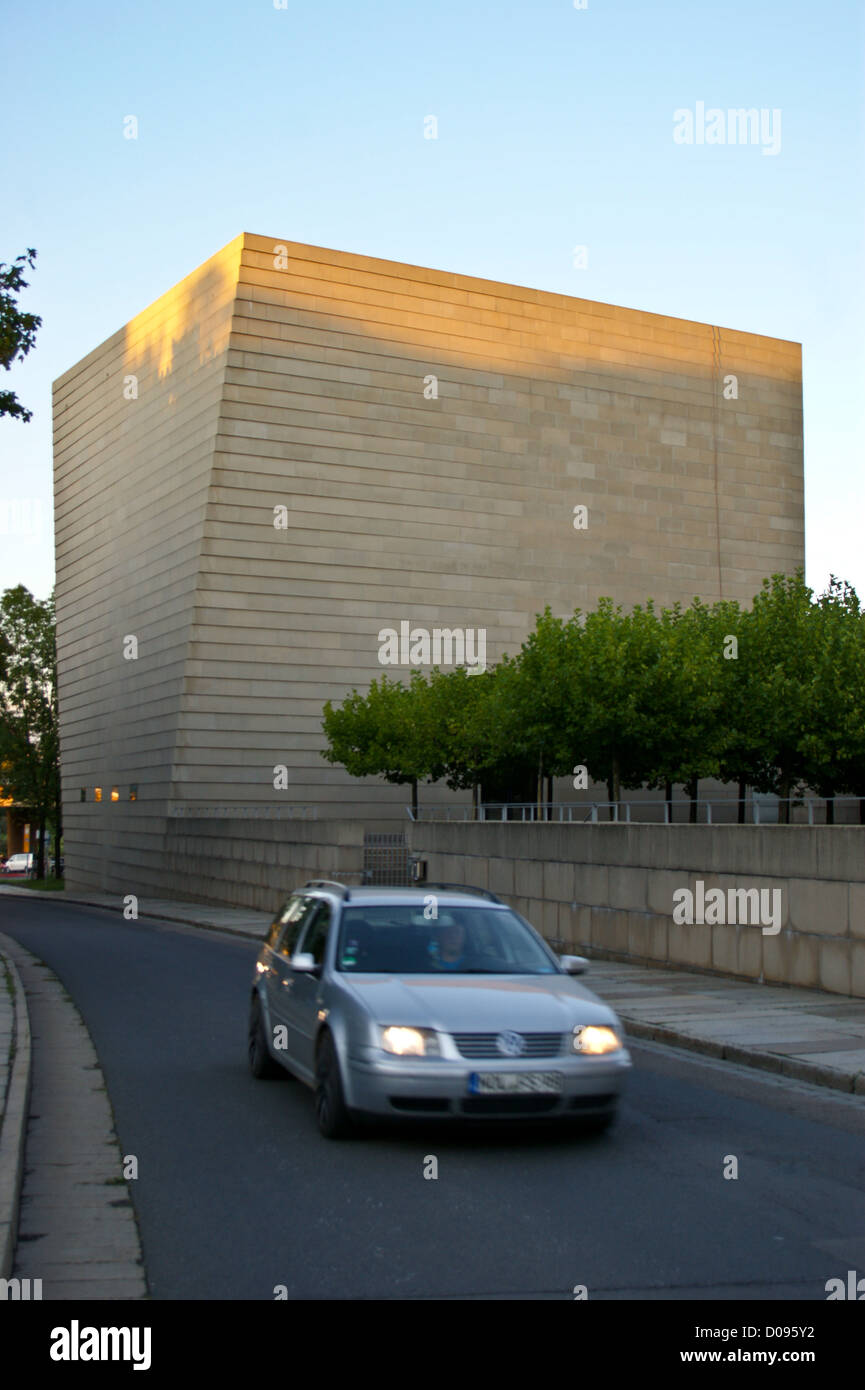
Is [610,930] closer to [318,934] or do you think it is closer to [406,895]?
[406,895]

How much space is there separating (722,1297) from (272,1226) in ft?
6.62

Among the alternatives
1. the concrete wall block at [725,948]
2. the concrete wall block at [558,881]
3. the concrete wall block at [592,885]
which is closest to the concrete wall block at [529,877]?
the concrete wall block at [558,881]

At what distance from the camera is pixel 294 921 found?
32.6 ft

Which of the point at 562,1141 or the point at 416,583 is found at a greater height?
the point at 416,583

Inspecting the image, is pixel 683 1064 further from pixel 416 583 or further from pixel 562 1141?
pixel 416 583

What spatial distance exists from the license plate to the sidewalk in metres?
3.23

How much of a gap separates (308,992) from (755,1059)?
13.1 feet

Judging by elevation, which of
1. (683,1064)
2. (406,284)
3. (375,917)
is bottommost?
(683,1064)

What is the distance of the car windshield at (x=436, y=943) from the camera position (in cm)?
854

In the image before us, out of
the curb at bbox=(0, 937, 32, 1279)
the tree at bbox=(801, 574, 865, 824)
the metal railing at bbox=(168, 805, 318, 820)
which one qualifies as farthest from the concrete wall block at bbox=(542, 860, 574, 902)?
the metal railing at bbox=(168, 805, 318, 820)

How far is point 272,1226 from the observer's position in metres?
6.12

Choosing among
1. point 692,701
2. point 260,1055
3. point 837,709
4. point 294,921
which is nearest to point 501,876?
point 260,1055

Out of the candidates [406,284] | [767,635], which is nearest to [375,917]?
[767,635]

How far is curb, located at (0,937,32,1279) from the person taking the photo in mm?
5676
